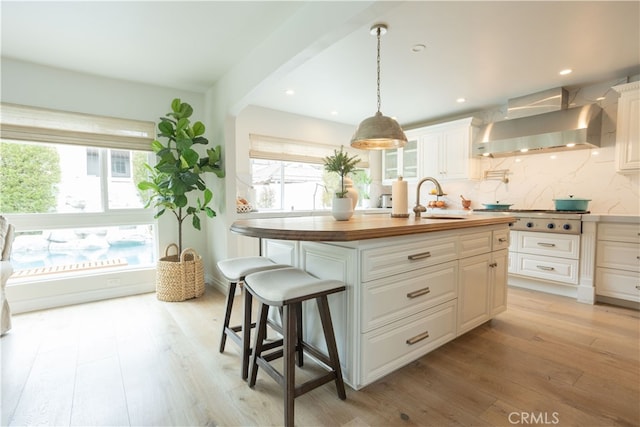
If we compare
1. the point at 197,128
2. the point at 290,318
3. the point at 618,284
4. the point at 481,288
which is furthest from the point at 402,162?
the point at 290,318

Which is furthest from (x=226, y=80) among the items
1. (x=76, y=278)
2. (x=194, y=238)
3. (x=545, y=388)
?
(x=545, y=388)

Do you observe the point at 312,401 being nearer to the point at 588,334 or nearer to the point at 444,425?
the point at 444,425

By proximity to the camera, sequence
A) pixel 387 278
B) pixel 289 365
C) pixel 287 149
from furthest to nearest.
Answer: pixel 287 149
pixel 387 278
pixel 289 365

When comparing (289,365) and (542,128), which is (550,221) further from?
(289,365)

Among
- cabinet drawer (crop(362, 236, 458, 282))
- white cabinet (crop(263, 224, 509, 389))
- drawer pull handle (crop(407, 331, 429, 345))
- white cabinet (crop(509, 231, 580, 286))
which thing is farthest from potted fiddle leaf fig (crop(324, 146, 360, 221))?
white cabinet (crop(509, 231, 580, 286))

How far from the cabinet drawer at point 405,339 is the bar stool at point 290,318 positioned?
184mm

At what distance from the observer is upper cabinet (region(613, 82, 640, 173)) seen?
9.87 feet

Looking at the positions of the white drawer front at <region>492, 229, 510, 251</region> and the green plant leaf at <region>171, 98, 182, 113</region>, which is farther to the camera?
the green plant leaf at <region>171, 98, 182, 113</region>

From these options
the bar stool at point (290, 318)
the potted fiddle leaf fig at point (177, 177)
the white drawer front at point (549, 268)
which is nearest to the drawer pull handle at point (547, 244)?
the white drawer front at point (549, 268)

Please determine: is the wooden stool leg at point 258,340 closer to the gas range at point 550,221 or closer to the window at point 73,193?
the window at point 73,193

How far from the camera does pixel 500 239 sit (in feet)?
8.16

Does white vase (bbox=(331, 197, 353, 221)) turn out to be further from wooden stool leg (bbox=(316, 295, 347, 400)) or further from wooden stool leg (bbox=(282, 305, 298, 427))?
wooden stool leg (bbox=(282, 305, 298, 427))

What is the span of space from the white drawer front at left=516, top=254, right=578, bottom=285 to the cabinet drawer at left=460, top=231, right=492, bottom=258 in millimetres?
1610

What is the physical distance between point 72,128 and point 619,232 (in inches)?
224
